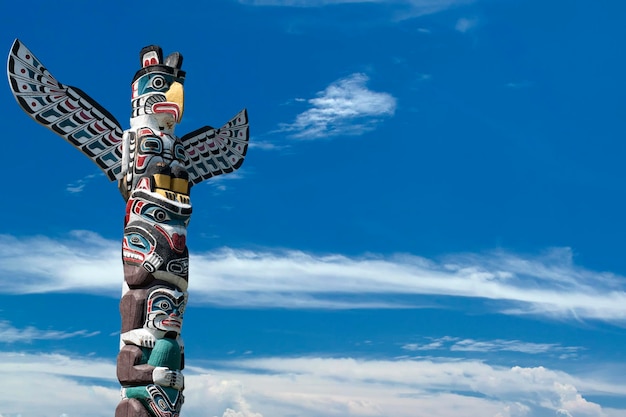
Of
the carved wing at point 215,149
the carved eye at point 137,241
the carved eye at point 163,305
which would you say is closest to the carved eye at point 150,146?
the carved eye at point 137,241

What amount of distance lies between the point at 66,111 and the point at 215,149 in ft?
12.8

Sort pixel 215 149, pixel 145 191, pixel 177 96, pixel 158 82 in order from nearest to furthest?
pixel 145 191 → pixel 177 96 → pixel 158 82 → pixel 215 149

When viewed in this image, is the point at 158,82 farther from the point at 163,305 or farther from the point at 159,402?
the point at 159,402

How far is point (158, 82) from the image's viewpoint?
1853cm

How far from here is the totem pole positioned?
15.9m

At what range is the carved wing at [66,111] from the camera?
17859 mm

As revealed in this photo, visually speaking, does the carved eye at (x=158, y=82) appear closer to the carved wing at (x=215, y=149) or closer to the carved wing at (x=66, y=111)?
the carved wing at (x=66, y=111)

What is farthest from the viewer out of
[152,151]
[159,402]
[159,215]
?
[152,151]

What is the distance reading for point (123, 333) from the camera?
16281 mm

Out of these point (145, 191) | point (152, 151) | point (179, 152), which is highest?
point (179, 152)

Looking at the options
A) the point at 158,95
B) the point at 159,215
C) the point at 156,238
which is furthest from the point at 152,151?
the point at 156,238

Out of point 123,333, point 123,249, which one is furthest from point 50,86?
point 123,333

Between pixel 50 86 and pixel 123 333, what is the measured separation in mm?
5383

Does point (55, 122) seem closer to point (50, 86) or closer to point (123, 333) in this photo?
point (50, 86)
